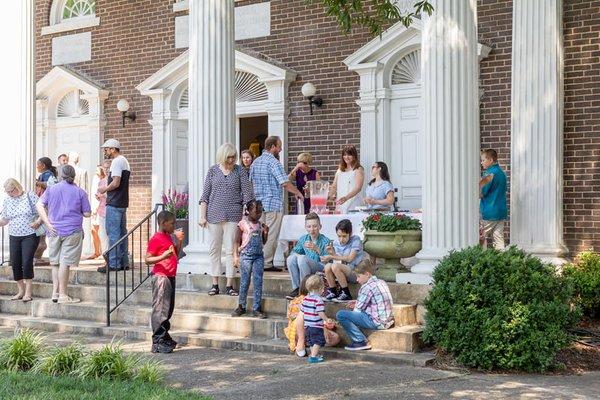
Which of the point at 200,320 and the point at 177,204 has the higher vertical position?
the point at 177,204

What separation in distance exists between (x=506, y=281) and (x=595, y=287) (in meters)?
3.07

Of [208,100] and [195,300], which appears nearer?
[195,300]

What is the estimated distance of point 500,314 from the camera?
346 inches

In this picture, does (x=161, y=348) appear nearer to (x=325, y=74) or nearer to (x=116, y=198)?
(x=116, y=198)

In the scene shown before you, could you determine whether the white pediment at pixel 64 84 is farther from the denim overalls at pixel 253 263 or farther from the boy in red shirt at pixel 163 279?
the boy in red shirt at pixel 163 279

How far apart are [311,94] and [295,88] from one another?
0.50m

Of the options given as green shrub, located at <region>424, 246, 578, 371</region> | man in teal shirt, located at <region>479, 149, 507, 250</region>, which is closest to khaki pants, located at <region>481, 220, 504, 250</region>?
man in teal shirt, located at <region>479, 149, 507, 250</region>

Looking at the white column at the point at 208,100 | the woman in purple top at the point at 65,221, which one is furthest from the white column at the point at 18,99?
the white column at the point at 208,100

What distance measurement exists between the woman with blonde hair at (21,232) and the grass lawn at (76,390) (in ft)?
15.8

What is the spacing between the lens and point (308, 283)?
950cm

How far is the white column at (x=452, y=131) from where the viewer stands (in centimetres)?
996

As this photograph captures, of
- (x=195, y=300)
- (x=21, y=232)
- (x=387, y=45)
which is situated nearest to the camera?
(x=195, y=300)

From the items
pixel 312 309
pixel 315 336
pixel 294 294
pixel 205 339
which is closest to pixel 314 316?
pixel 312 309

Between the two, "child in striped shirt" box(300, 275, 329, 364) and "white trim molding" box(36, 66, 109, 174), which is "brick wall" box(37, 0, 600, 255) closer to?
"white trim molding" box(36, 66, 109, 174)
